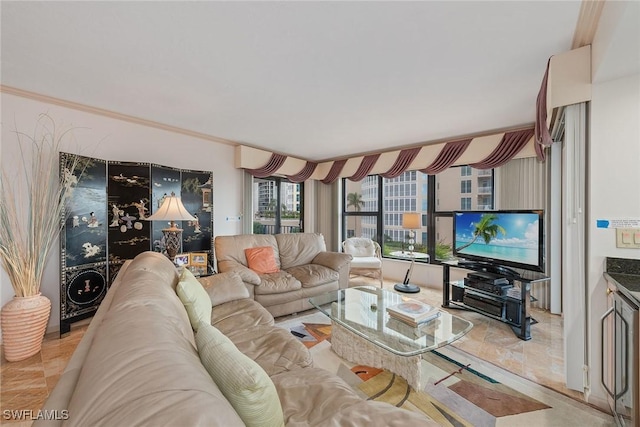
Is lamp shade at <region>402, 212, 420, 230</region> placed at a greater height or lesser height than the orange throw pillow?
greater

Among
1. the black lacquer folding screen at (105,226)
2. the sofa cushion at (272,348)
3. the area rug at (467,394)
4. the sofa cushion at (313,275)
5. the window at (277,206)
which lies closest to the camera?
the sofa cushion at (272,348)

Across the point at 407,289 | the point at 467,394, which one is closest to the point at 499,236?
the point at 407,289

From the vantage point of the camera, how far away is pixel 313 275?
10.6 feet

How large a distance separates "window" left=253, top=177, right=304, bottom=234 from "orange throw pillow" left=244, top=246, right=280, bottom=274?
1.59 metres

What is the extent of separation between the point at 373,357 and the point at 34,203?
3.28m

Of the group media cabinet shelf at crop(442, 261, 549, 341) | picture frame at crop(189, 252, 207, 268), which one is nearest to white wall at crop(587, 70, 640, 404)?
media cabinet shelf at crop(442, 261, 549, 341)

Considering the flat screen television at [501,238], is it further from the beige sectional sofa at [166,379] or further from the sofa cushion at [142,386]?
the sofa cushion at [142,386]

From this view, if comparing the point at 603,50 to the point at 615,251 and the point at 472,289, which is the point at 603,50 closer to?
the point at 615,251

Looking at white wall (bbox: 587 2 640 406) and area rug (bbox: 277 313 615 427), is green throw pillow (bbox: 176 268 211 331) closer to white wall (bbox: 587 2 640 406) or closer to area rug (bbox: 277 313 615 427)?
area rug (bbox: 277 313 615 427)

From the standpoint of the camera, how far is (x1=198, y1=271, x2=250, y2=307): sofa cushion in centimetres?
221

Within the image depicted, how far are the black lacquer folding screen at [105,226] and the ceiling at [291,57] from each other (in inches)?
29.4

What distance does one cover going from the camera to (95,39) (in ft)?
5.62

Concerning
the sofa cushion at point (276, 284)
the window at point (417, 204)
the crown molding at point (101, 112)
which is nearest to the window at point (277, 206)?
the window at point (417, 204)

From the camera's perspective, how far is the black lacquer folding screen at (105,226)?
8.54 feet
